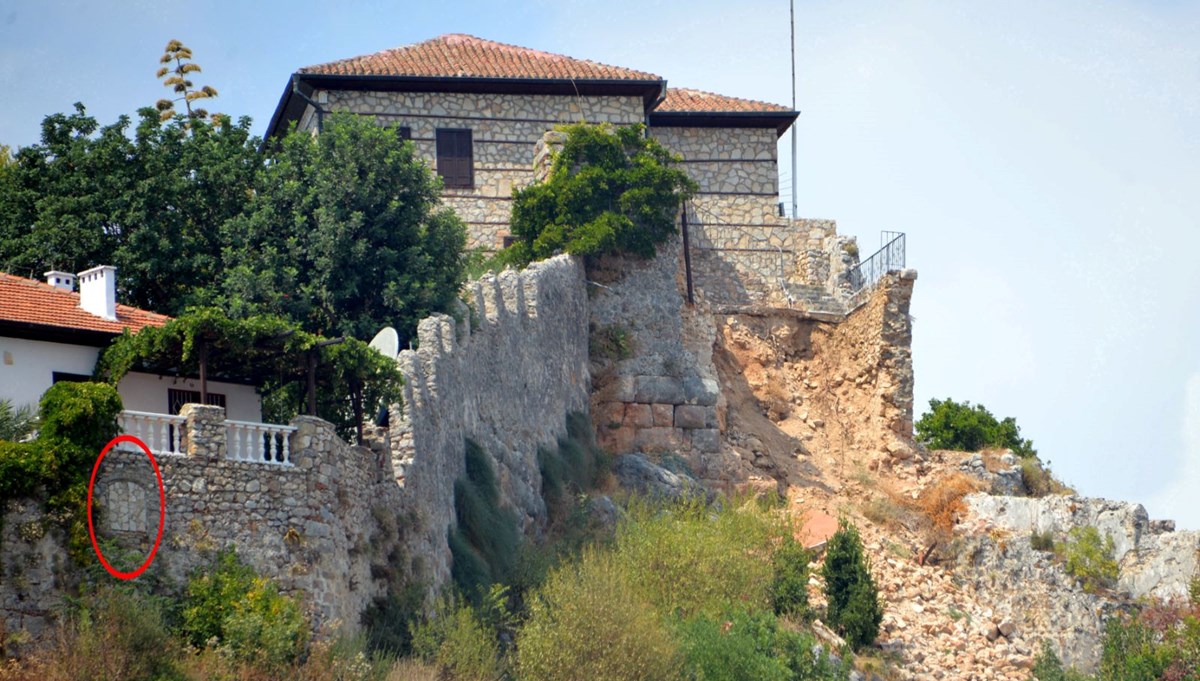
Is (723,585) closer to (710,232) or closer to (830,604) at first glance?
(830,604)

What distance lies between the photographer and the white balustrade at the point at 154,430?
27.6m

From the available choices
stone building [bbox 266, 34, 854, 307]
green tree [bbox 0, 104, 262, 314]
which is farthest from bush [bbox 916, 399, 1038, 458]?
green tree [bbox 0, 104, 262, 314]

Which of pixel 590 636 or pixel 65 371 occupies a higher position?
pixel 65 371

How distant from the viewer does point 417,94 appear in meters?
48.7

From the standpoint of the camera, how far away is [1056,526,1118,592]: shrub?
43.1 meters

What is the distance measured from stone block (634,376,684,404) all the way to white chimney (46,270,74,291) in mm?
15625

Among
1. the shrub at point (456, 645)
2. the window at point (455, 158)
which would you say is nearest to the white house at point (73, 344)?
the shrub at point (456, 645)

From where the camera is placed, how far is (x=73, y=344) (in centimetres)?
3033

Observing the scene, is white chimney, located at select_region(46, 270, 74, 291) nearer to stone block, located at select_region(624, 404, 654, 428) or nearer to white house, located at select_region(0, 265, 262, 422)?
white house, located at select_region(0, 265, 262, 422)

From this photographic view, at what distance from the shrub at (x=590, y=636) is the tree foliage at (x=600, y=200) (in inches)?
527

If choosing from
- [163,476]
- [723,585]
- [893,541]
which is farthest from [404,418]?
[893,541]

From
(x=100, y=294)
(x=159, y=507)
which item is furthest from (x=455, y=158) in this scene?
(x=159, y=507)

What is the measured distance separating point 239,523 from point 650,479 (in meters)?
16.1

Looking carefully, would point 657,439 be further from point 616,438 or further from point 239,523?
point 239,523
